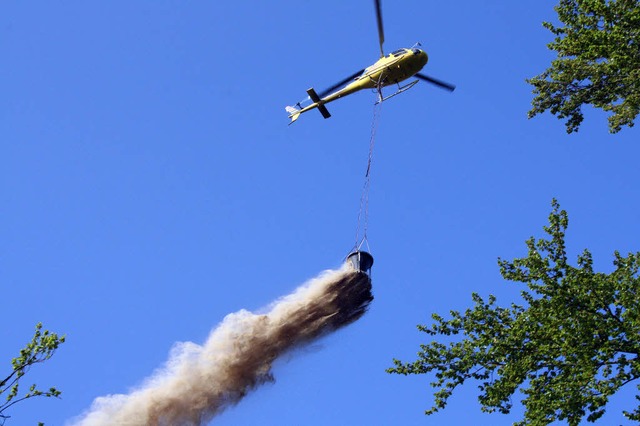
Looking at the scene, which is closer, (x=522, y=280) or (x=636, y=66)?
(x=522, y=280)

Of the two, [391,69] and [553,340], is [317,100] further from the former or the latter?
[553,340]

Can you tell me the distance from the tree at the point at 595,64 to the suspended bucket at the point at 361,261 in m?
11.0

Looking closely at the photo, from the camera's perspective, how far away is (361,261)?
110 ft

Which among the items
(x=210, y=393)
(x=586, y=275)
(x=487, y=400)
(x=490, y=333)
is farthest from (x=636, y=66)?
(x=210, y=393)

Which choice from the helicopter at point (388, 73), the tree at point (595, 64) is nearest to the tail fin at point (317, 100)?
the helicopter at point (388, 73)

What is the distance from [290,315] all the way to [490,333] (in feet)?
37.4

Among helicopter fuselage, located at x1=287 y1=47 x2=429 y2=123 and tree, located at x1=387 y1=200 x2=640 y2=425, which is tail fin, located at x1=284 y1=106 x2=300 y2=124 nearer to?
helicopter fuselage, located at x1=287 y1=47 x2=429 y2=123

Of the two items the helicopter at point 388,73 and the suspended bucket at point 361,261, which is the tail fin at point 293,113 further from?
the suspended bucket at point 361,261

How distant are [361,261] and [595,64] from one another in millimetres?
13088

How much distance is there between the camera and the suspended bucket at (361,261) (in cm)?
3344

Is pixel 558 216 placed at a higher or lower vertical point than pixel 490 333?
higher

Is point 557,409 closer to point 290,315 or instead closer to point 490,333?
point 490,333

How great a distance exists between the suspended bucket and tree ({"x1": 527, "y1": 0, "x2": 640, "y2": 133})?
10993 millimetres

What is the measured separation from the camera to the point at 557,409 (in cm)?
2403
